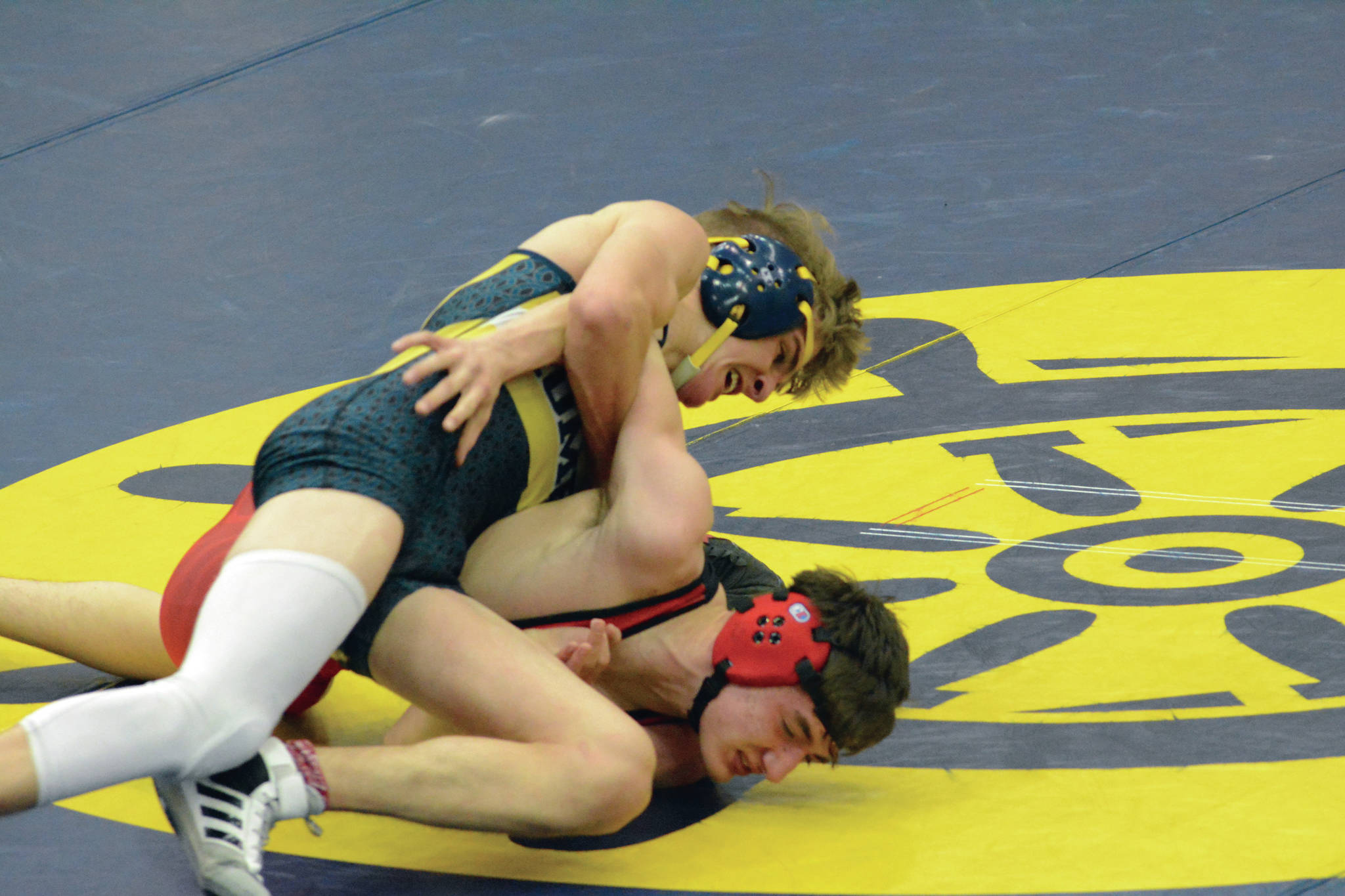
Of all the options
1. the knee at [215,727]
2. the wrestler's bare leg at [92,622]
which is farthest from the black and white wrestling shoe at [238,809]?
the wrestler's bare leg at [92,622]

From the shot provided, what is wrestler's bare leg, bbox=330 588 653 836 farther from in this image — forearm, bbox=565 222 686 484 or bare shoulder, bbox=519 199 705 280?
bare shoulder, bbox=519 199 705 280

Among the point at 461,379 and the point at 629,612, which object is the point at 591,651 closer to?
the point at 629,612

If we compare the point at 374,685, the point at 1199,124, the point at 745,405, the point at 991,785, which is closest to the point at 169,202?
the point at 745,405

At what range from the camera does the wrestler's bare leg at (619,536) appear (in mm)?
2635

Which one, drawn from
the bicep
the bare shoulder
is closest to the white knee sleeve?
the bicep

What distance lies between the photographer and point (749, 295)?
3.04 meters

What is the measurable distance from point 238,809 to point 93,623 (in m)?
0.92

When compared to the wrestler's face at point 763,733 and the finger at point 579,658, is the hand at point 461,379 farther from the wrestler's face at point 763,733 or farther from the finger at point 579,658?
the wrestler's face at point 763,733

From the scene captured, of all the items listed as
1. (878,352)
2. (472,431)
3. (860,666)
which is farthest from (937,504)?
(472,431)

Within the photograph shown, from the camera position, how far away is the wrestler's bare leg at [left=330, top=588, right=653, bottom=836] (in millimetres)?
2357

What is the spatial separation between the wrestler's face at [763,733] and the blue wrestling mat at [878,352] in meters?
0.09

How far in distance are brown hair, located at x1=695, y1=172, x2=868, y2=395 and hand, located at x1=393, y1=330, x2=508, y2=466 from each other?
781 millimetres

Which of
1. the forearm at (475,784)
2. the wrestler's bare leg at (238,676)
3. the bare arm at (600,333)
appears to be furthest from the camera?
the bare arm at (600,333)

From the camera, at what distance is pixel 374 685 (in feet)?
10.3
